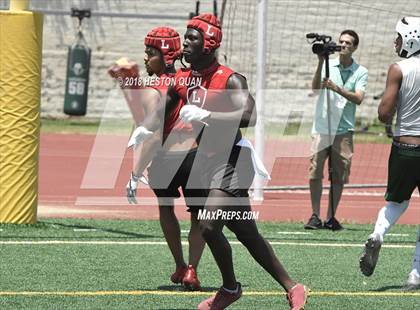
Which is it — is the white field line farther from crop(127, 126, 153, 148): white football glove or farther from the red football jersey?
the red football jersey

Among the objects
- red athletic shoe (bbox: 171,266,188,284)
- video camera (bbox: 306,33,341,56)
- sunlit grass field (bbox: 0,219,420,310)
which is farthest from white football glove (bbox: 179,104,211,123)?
video camera (bbox: 306,33,341,56)

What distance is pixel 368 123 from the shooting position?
25500 millimetres

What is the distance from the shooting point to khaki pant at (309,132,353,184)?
12.1 metres

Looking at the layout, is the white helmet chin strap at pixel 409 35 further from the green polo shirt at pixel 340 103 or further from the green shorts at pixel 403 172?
the green polo shirt at pixel 340 103

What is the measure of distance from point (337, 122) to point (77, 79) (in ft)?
51.6

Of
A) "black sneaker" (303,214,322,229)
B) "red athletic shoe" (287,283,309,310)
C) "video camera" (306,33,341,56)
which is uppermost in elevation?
"video camera" (306,33,341,56)

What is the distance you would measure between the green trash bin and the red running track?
216 centimetres

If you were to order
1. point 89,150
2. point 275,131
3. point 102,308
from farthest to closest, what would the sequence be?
point 275,131, point 89,150, point 102,308

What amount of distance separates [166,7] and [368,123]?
6119 mm

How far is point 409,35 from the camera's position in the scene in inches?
323

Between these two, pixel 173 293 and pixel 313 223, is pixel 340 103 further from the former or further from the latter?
pixel 173 293

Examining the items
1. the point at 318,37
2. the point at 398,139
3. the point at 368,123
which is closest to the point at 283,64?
the point at 368,123

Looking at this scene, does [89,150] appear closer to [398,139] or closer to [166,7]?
[166,7]

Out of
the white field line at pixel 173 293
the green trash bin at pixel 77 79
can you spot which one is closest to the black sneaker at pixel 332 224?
the white field line at pixel 173 293
